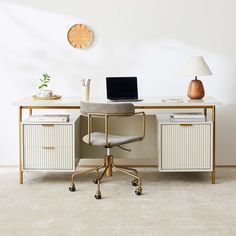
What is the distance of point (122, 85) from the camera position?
5012 mm

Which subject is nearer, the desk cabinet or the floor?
the floor

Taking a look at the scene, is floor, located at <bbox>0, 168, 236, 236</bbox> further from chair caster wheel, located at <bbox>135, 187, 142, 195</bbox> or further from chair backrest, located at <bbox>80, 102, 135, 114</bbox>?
chair backrest, located at <bbox>80, 102, 135, 114</bbox>

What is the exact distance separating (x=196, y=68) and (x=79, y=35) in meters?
1.33

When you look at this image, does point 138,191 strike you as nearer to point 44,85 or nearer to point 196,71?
point 196,71

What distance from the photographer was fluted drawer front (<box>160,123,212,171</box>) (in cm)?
472

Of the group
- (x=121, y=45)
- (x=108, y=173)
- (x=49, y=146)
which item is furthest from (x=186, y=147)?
(x=121, y=45)

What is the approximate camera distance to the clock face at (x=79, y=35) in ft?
17.6

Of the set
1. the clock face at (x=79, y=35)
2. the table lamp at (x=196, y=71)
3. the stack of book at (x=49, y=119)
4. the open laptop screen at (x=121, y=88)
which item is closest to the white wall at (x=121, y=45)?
the clock face at (x=79, y=35)

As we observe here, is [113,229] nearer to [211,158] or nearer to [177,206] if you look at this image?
[177,206]

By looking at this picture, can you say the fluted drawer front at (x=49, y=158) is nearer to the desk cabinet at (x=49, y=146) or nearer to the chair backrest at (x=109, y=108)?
the desk cabinet at (x=49, y=146)

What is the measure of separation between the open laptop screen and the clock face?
0.65m

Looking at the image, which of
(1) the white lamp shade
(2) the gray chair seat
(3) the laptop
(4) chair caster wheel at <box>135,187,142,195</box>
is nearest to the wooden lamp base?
(1) the white lamp shade

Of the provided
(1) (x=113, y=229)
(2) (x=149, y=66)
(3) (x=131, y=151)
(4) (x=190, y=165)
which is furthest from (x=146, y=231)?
(2) (x=149, y=66)

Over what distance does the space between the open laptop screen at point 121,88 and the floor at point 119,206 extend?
2.57 ft
